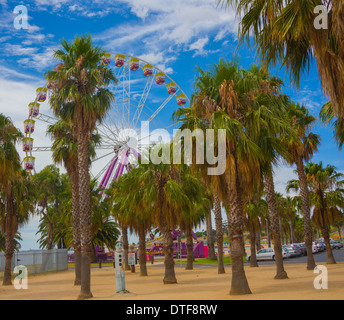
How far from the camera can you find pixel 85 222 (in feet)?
52.6

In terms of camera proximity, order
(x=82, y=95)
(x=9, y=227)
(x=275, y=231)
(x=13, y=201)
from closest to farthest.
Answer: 1. (x=82, y=95)
2. (x=275, y=231)
3. (x=9, y=227)
4. (x=13, y=201)

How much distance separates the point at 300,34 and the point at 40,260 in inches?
1460

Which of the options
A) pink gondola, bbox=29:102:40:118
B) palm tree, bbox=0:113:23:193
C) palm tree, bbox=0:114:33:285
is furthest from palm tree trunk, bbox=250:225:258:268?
pink gondola, bbox=29:102:40:118

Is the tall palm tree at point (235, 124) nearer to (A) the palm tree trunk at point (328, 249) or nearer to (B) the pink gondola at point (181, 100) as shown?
(A) the palm tree trunk at point (328, 249)

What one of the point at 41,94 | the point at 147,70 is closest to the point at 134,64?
the point at 147,70

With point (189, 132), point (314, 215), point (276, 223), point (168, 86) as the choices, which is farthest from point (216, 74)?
point (168, 86)

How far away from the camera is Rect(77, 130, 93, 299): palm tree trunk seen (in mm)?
15320

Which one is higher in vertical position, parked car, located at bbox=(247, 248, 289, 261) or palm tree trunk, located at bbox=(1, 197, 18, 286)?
palm tree trunk, located at bbox=(1, 197, 18, 286)

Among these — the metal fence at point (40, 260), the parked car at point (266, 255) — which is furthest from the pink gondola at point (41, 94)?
the parked car at point (266, 255)

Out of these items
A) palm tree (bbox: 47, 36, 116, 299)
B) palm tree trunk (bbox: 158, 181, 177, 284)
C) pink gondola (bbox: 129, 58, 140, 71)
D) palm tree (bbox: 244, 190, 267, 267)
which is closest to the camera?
palm tree (bbox: 47, 36, 116, 299)

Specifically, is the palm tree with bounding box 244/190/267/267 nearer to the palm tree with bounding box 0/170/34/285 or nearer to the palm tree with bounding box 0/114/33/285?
the palm tree with bounding box 0/114/33/285

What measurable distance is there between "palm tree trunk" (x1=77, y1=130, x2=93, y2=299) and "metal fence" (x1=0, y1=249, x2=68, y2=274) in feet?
76.0

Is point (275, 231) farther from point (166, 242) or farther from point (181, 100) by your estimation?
point (181, 100)

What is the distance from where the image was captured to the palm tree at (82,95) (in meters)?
16.7
